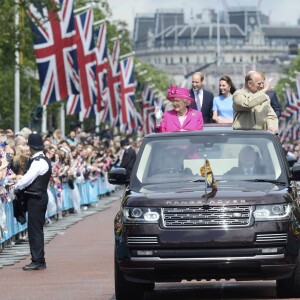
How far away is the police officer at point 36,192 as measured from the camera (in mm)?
19547

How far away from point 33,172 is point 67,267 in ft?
4.25

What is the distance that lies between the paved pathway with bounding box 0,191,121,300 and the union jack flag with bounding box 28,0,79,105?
899cm

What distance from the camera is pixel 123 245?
46.1 feet

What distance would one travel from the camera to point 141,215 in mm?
13977

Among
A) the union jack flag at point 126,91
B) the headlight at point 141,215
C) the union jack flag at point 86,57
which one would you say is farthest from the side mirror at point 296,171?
the union jack flag at point 126,91

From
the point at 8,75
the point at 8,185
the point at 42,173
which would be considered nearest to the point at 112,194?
the point at 8,75

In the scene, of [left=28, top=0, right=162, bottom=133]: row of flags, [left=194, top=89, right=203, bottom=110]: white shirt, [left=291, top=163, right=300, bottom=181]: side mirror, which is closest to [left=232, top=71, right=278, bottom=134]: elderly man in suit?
[left=291, top=163, right=300, bottom=181]: side mirror

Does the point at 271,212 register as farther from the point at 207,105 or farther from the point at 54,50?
the point at 54,50

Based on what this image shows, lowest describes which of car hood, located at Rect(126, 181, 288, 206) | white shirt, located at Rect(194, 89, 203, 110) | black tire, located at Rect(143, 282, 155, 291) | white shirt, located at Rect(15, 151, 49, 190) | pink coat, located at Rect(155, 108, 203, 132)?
black tire, located at Rect(143, 282, 155, 291)

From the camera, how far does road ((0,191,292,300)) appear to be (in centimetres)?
1534

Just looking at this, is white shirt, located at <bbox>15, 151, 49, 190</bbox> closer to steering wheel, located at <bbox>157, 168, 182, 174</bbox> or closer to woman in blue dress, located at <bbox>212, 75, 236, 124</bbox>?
woman in blue dress, located at <bbox>212, 75, 236, 124</bbox>

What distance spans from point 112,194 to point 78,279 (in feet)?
117

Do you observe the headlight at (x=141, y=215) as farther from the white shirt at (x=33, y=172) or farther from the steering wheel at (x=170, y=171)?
the white shirt at (x=33, y=172)

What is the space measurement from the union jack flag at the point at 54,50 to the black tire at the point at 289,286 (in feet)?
81.5
